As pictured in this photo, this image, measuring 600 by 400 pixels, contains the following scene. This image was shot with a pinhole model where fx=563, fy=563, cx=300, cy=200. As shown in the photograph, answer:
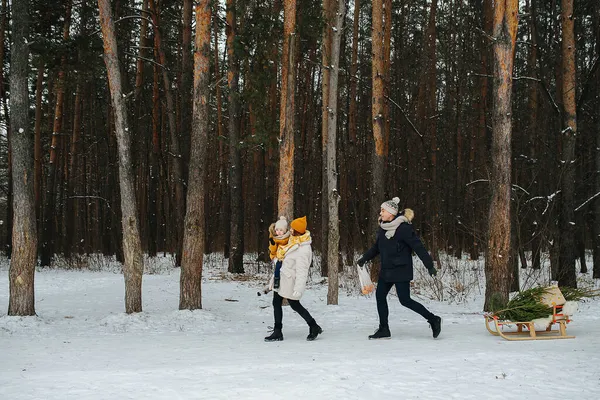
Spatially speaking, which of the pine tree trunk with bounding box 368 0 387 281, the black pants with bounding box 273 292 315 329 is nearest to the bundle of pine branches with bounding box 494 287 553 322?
the black pants with bounding box 273 292 315 329

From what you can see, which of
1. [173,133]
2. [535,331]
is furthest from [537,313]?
[173,133]

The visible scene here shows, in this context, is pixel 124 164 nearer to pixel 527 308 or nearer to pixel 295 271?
pixel 295 271

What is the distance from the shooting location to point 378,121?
13.8m

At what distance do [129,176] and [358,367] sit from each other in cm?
610

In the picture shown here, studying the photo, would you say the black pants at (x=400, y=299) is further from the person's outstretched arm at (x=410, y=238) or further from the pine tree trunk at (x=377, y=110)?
the pine tree trunk at (x=377, y=110)

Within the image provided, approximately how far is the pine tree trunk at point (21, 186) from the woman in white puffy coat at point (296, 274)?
15.6ft

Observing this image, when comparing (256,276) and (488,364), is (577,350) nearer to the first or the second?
(488,364)

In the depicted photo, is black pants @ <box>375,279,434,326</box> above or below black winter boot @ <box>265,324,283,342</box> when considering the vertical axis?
above

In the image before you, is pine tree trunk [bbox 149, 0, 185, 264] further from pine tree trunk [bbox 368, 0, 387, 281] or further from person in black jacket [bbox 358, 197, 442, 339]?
person in black jacket [bbox 358, 197, 442, 339]

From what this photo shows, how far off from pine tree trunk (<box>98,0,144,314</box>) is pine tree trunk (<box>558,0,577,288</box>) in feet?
31.0

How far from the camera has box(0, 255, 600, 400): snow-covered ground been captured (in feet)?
16.2

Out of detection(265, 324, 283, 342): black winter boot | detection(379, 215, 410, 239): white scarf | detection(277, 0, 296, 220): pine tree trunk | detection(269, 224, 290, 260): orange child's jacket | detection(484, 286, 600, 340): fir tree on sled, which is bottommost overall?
detection(265, 324, 283, 342): black winter boot

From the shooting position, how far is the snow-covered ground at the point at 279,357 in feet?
16.2

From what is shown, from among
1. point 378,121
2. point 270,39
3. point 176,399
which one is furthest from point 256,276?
point 176,399
